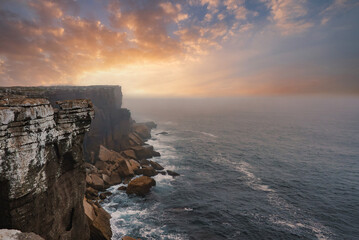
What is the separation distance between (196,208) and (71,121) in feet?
73.2

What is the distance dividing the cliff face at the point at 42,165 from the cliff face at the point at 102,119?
95.6 feet

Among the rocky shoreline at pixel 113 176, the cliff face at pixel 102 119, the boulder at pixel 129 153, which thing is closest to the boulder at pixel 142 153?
the rocky shoreline at pixel 113 176

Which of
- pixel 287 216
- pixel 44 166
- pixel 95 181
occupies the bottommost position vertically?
pixel 287 216

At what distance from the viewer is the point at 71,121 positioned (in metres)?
10.4

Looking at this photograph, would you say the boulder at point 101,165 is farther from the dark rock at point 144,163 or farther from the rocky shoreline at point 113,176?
the dark rock at point 144,163

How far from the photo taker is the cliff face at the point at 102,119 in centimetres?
3988

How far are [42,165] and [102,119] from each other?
40946mm

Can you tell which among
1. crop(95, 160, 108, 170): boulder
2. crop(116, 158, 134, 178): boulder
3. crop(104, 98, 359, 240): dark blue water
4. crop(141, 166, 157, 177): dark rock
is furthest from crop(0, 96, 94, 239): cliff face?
crop(95, 160, 108, 170): boulder

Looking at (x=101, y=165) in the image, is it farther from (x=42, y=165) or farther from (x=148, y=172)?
(x=42, y=165)

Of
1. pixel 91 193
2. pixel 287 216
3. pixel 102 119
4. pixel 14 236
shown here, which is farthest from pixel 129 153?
pixel 14 236

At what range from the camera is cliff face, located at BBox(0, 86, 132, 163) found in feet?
131

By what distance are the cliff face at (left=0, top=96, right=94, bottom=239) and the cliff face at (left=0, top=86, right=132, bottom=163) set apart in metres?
29.1

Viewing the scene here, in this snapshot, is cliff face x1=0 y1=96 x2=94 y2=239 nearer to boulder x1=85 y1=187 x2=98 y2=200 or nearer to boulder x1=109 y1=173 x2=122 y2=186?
boulder x1=85 y1=187 x2=98 y2=200

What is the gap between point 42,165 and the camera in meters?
8.62
